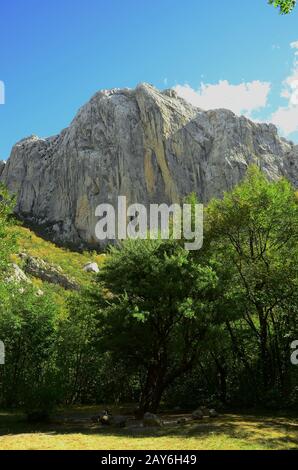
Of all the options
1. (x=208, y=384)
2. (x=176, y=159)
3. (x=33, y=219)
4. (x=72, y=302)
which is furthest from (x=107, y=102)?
(x=208, y=384)

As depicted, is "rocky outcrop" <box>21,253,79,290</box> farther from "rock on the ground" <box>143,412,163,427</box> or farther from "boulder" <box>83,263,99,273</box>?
"rock on the ground" <box>143,412,163,427</box>

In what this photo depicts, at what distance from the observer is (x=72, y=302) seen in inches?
1165

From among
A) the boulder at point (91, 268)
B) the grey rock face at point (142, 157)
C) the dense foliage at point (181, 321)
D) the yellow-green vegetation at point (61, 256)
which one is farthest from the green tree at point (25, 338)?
the grey rock face at point (142, 157)

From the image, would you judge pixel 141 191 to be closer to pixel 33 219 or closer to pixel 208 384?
pixel 33 219

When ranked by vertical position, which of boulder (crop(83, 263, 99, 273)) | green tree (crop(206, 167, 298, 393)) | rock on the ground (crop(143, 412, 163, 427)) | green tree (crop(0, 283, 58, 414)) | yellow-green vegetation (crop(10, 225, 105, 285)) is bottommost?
rock on the ground (crop(143, 412, 163, 427))

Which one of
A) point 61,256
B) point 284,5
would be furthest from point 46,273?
point 284,5

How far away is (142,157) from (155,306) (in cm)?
7041

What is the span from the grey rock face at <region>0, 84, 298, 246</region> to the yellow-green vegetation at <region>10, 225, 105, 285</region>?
25.4 feet

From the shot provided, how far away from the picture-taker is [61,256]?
67.8 meters

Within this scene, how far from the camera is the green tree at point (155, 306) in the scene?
17312mm

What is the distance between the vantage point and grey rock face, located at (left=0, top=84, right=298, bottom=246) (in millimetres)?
83562

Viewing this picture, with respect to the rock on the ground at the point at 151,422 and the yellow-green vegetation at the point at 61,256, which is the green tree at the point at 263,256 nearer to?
the rock on the ground at the point at 151,422

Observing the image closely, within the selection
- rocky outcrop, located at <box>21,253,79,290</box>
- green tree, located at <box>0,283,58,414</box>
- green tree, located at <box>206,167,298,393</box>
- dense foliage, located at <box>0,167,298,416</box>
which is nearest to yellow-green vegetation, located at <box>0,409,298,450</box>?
dense foliage, located at <box>0,167,298,416</box>

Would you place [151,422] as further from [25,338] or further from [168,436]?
[25,338]
